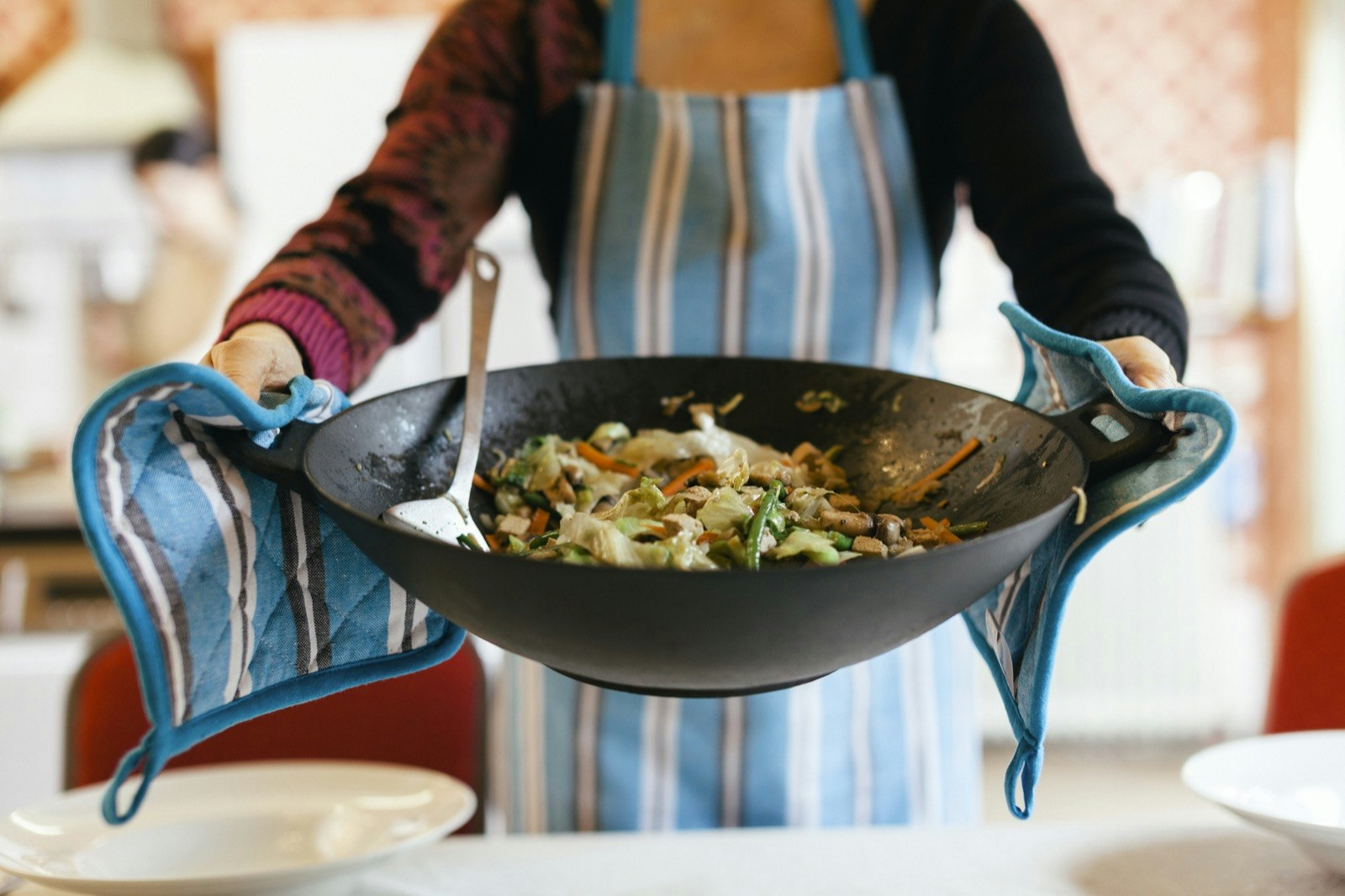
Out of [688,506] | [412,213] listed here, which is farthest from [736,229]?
[688,506]

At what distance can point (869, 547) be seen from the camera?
0.59 metres

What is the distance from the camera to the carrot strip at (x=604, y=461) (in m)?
0.75

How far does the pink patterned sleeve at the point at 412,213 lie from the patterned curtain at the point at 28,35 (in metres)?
3.05

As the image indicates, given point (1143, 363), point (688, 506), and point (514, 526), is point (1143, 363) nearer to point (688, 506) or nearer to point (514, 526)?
point (688, 506)

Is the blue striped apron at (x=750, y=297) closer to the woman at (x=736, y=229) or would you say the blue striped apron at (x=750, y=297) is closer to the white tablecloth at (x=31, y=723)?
the woman at (x=736, y=229)

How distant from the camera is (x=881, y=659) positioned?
3.78 ft

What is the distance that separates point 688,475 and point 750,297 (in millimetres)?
504

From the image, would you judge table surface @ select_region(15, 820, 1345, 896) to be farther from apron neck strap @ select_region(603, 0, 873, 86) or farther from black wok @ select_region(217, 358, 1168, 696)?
apron neck strap @ select_region(603, 0, 873, 86)

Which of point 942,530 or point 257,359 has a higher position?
point 257,359

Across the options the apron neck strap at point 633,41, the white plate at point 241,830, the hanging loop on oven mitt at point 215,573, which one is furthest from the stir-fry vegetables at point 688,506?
the apron neck strap at point 633,41

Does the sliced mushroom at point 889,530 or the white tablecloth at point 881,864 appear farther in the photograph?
the white tablecloth at point 881,864

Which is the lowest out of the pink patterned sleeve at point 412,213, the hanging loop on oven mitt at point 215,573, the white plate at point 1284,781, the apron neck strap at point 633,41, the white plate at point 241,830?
the white plate at point 241,830

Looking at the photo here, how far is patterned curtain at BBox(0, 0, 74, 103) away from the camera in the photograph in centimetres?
339

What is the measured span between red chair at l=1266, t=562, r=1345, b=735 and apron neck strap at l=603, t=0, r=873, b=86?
813mm
